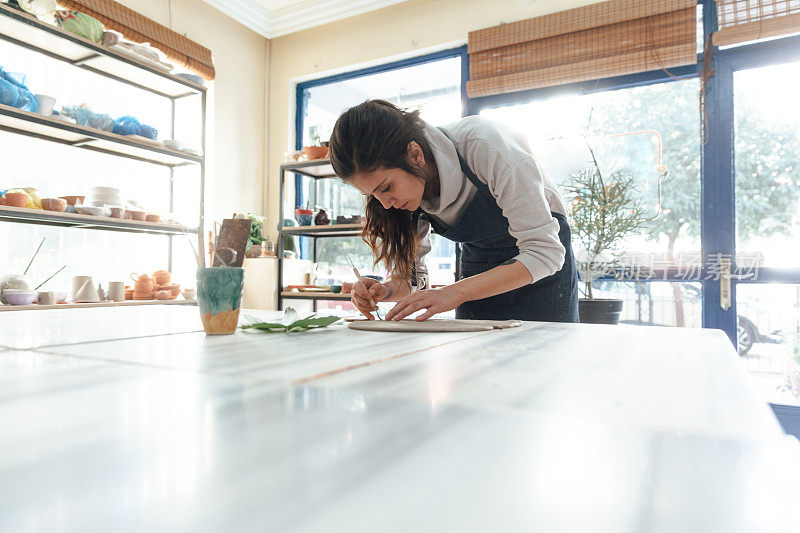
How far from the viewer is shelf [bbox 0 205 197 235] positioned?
2.40 meters

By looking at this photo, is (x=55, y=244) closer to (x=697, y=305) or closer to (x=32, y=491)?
(x=32, y=491)

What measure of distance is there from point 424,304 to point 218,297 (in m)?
0.39

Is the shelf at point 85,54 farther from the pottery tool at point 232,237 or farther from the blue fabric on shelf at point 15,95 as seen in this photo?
the pottery tool at point 232,237

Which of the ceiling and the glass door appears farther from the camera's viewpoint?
the ceiling

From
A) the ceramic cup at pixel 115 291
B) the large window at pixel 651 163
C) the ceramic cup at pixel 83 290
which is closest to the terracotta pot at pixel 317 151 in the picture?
the large window at pixel 651 163

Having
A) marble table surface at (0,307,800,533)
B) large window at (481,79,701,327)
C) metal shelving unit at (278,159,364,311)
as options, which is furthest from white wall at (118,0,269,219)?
marble table surface at (0,307,800,533)

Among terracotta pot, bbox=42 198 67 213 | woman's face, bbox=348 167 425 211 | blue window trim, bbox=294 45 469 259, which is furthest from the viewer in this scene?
blue window trim, bbox=294 45 469 259

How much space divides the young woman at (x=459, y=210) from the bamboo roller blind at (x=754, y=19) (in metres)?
2.03

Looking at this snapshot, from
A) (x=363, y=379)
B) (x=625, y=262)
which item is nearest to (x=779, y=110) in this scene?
(x=625, y=262)

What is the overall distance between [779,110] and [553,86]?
1195 mm

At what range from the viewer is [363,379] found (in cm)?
43

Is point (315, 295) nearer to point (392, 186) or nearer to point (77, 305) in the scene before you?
point (77, 305)

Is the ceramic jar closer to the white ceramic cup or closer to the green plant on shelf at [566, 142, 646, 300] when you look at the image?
the white ceramic cup

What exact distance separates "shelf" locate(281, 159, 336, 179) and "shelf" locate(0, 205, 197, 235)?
2.60ft
